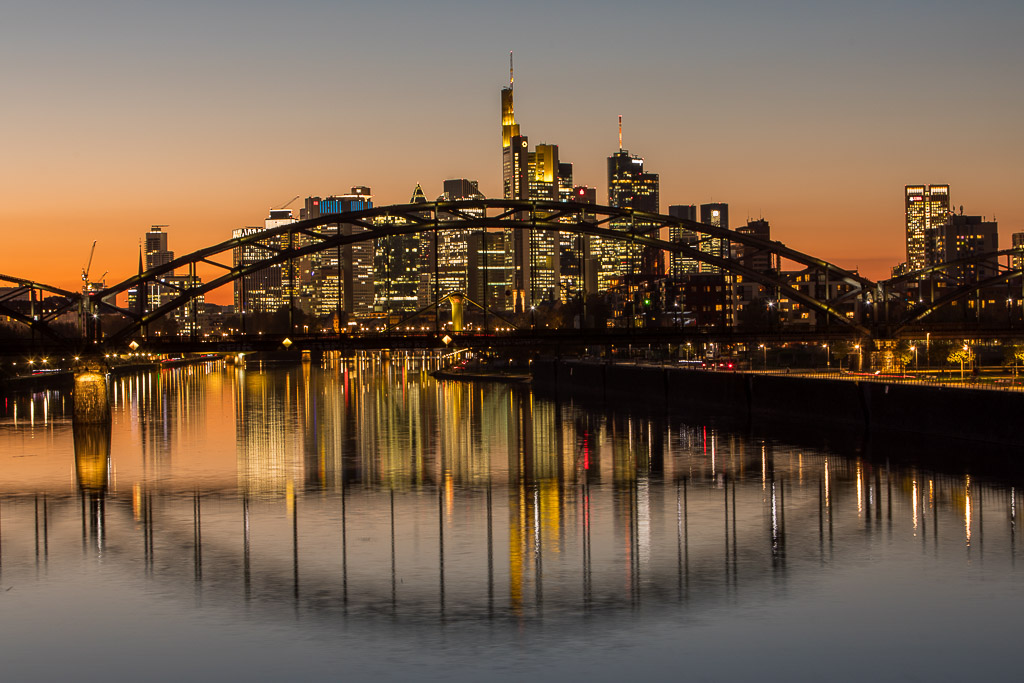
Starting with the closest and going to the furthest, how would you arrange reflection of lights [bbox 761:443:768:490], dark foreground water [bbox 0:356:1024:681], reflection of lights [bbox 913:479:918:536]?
dark foreground water [bbox 0:356:1024:681], reflection of lights [bbox 913:479:918:536], reflection of lights [bbox 761:443:768:490]

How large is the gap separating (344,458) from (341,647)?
33.3m

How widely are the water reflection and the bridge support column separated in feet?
22.7

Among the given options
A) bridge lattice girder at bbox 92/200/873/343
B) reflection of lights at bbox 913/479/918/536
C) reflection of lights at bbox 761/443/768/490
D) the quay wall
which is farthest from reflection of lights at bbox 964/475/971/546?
bridge lattice girder at bbox 92/200/873/343

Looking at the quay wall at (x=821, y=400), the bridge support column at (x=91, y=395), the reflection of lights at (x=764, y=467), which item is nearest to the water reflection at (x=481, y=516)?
the reflection of lights at (x=764, y=467)

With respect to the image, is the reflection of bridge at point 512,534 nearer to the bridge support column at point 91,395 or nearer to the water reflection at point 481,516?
the water reflection at point 481,516

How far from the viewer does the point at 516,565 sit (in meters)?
27.3

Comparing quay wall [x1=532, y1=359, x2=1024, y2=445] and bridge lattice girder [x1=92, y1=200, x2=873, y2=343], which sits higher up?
bridge lattice girder [x1=92, y1=200, x2=873, y2=343]

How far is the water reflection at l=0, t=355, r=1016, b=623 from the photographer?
25505mm

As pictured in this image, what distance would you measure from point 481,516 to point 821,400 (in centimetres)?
3749

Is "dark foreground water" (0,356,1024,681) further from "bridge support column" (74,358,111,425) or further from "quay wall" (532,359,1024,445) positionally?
"bridge support column" (74,358,111,425)

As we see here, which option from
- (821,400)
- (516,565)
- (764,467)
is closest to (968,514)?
(764,467)

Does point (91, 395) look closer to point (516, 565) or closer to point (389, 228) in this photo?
point (389, 228)

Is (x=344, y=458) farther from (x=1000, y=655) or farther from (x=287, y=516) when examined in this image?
(x=1000, y=655)

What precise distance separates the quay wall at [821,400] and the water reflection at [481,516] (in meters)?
6.40
